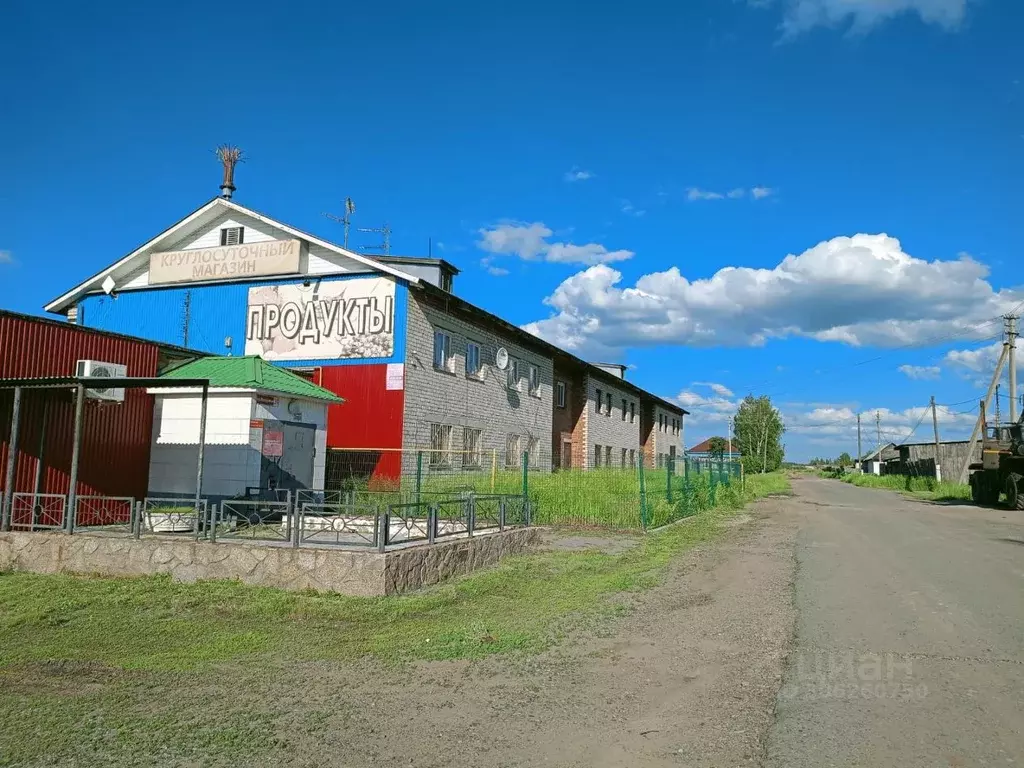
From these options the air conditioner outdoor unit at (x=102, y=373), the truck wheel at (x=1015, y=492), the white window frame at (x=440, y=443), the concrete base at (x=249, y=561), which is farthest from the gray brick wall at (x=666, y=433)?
the concrete base at (x=249, y=561)

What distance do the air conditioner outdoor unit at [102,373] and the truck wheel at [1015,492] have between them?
89.3 feet

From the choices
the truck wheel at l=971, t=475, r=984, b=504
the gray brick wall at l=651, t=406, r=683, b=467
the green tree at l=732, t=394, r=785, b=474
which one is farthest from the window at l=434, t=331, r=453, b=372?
the green tree at l=732, t=394, r=785, b=474

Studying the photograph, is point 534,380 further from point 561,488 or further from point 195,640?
point 195,640

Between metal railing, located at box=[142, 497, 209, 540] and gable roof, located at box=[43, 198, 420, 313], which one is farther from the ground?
gable roof, located at box=[43, 198, 420, 313]

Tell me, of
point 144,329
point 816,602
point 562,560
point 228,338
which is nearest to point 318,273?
point 228,338

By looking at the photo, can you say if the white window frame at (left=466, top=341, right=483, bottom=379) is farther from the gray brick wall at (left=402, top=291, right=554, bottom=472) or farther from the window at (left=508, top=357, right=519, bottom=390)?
the window at (left=508, top=357, right=519, bottom=390)

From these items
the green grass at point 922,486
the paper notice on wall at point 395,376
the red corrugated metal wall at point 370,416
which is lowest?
the green grass at point 922,486

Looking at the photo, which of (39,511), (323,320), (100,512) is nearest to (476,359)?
(323,320)

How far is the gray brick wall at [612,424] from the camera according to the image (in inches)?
1481

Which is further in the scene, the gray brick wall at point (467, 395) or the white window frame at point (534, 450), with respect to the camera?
the white window frame at point (534, 450)

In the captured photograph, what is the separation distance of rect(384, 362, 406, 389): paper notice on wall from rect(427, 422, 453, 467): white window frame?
6.89 feet

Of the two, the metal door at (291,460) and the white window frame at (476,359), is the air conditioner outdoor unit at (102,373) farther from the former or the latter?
the white window frame at (476,359)

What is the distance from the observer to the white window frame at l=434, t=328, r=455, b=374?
22.6 metres

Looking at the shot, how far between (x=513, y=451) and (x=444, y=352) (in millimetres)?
6486
